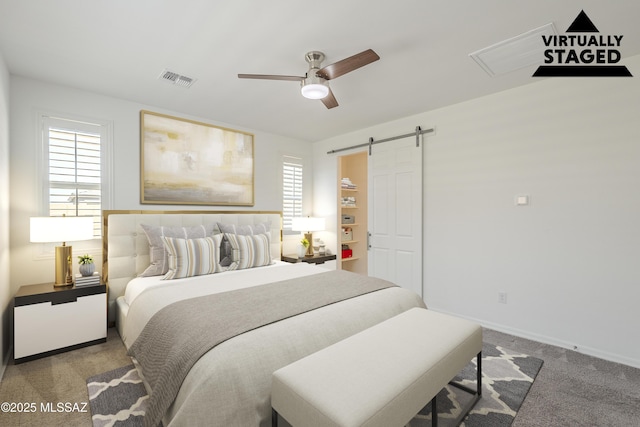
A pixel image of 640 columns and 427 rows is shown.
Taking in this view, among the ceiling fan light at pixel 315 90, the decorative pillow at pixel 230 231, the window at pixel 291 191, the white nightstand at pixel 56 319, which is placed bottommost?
→ the white nightstand at pixel 56 319

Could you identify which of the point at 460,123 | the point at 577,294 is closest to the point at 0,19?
the point at 460,123

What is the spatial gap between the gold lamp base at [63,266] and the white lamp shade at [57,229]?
8.9 inches

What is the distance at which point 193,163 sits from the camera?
3.75 m

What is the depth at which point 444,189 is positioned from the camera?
140 inches

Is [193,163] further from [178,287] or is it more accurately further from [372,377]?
[372,377]

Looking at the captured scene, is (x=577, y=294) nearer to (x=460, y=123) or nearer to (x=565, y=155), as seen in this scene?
(x=565, y=155)

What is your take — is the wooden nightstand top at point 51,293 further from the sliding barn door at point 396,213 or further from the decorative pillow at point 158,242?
the sliding barn door at point 396,213

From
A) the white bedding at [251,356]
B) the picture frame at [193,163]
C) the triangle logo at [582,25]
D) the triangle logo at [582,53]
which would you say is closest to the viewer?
the white bedding at [251,356]

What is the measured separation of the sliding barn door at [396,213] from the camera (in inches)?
149

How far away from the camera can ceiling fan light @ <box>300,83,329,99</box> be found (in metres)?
2.27

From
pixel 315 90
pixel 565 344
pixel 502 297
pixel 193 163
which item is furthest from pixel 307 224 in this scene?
pixel 565 344

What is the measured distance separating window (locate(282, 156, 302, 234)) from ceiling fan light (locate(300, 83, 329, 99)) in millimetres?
2488

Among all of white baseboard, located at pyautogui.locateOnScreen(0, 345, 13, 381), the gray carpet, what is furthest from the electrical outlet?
white baseboard, located at pyautogui.locateOnScreen(0, 345, 13, 381)

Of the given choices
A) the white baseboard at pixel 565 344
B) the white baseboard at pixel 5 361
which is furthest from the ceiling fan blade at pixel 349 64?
the white baseboard at pixel 5 361
